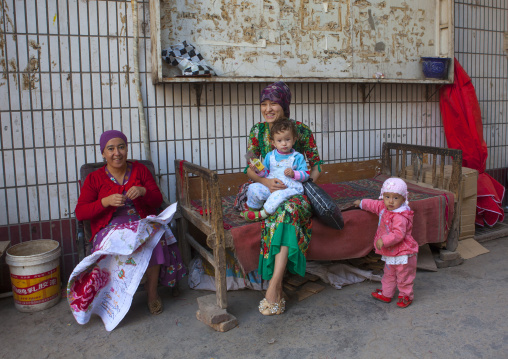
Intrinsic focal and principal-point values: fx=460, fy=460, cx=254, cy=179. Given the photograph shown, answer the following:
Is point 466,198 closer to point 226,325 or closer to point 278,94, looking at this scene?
point 278,94

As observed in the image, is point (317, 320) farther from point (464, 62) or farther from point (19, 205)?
point (464, 62)

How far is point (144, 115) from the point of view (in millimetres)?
3902

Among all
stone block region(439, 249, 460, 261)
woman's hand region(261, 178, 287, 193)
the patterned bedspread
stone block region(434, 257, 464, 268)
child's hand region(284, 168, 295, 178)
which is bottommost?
stone block region(434, 257, 464, 268)

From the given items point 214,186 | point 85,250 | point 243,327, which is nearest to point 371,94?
point 214,186

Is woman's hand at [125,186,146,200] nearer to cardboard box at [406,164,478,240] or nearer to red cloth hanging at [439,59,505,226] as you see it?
cardboard box at [406,164,478,240]

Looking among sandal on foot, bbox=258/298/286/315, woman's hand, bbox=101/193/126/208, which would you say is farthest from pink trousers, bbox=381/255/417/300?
woman's hand, bbox=101/193/126/208

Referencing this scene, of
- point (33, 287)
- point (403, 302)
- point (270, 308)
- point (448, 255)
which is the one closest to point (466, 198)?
point (448, 255)

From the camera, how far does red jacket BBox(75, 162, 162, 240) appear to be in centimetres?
322

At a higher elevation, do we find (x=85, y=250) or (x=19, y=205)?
(x=19, y=205)

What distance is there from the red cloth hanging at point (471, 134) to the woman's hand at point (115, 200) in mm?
3811

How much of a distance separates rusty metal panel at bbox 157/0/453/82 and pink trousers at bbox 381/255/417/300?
185cm

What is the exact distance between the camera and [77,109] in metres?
3.72

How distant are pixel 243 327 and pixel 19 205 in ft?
6.64

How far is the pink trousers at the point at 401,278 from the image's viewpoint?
130 inches
